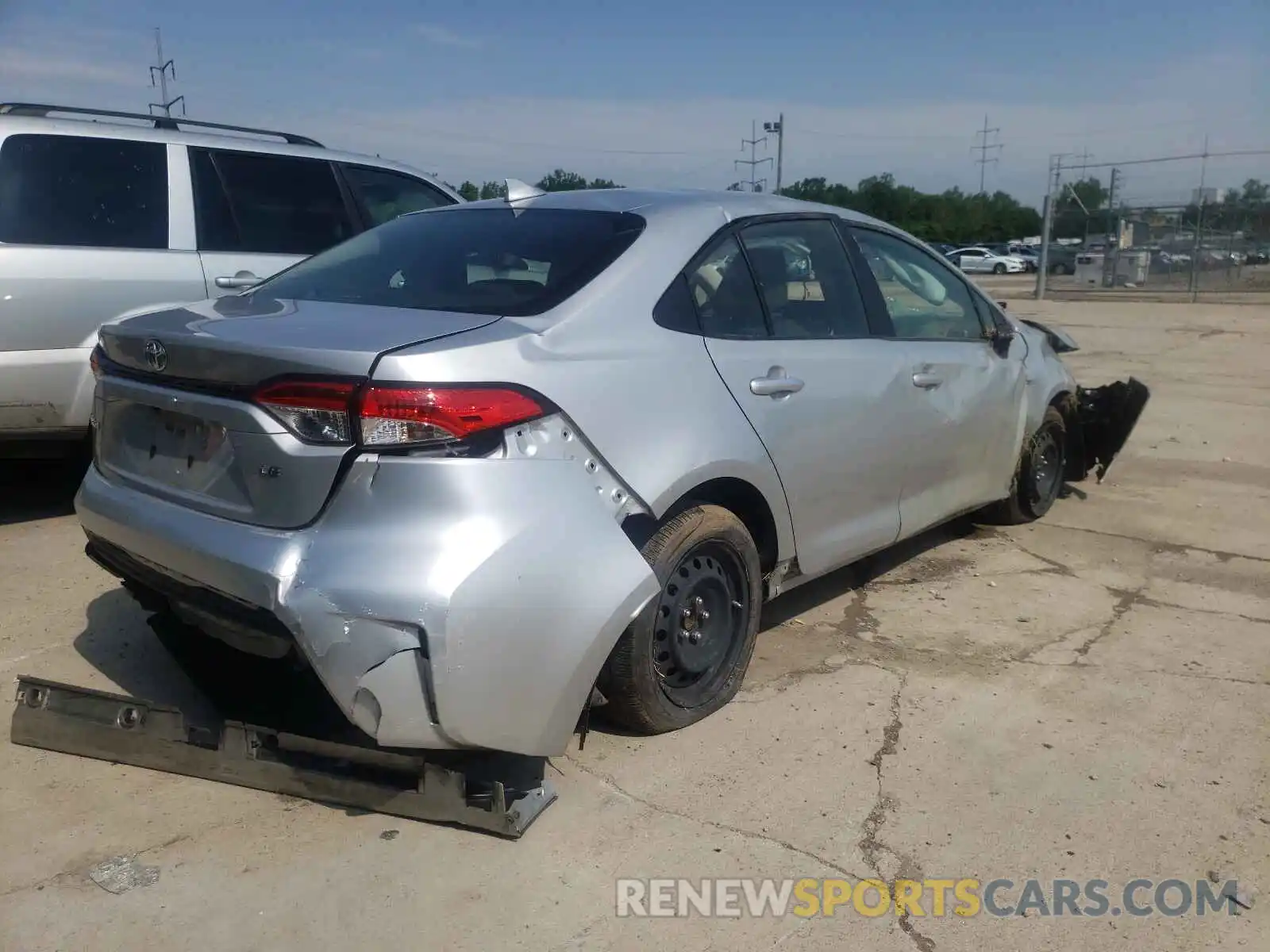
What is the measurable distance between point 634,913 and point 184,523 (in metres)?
1.54

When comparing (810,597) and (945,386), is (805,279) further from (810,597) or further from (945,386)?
(810,597)

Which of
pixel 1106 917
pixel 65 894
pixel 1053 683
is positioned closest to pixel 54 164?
pixel 65 894

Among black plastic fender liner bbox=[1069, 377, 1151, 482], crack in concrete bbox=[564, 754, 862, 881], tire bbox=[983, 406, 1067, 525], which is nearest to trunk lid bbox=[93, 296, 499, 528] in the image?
crack in concrete bbox=[564, 754, 862, 881]

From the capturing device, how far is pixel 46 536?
545 centimetres

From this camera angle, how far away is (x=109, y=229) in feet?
17.7

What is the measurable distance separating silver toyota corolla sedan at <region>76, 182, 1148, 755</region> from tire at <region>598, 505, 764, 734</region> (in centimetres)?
1

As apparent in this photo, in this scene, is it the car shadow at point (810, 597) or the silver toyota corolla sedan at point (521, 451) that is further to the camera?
the car shadow at point (810, 597)

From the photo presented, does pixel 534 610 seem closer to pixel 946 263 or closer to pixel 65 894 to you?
pixel 65 894

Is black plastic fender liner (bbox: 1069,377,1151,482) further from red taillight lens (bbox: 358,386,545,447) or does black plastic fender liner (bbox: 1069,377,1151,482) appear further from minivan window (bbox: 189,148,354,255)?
red taillight lens (bbox: 358,386,545,447)

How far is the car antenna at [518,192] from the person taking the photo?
4.08m

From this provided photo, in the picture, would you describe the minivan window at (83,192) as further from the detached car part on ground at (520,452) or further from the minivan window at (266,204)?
the detached car part on ground at (520,452)

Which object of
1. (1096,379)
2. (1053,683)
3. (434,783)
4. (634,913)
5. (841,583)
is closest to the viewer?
(634,913)

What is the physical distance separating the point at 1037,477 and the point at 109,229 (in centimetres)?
493

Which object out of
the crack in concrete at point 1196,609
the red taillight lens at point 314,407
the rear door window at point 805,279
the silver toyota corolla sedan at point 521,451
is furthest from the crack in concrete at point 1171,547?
the red taillight lens at point 314,407
